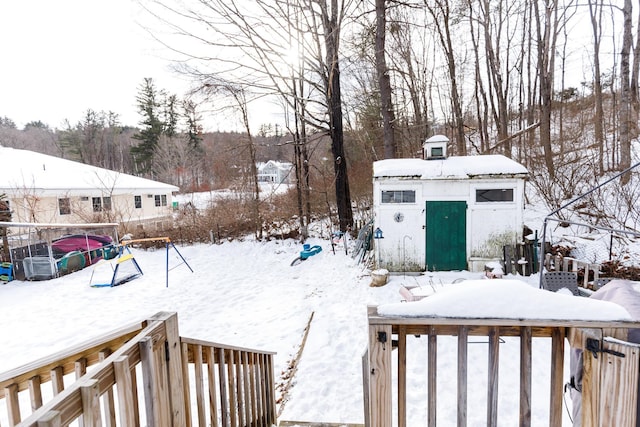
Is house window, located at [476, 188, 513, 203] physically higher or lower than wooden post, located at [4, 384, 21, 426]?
higher

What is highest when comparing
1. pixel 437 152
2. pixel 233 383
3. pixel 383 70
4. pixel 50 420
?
pixel 383 70

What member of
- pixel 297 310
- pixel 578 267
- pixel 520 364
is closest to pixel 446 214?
pixel 578 267

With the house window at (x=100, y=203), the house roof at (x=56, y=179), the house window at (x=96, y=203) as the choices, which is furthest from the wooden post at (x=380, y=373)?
the house window at (x=96, y=203)

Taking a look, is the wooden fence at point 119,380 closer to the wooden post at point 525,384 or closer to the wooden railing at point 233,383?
the wooden railing at point 233,383

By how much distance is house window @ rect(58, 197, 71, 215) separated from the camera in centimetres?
1517

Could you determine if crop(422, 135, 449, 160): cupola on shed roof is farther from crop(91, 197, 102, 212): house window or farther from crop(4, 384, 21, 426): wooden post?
crop(91, 197, 102, 212): house window

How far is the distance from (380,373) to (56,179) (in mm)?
19579

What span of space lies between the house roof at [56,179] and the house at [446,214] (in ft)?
48.2

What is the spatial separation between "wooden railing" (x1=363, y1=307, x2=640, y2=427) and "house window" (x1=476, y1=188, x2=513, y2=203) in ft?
22.9

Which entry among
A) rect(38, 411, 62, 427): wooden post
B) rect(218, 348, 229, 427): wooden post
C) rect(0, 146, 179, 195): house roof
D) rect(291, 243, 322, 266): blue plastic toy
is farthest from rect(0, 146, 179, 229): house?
rect(38, 411, 62, 427): wooden post

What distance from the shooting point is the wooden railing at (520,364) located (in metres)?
1.17

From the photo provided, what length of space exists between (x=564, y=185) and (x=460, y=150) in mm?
4010

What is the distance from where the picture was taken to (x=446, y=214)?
7.68 metres

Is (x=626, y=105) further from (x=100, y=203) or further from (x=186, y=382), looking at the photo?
(x=100, y=203)
